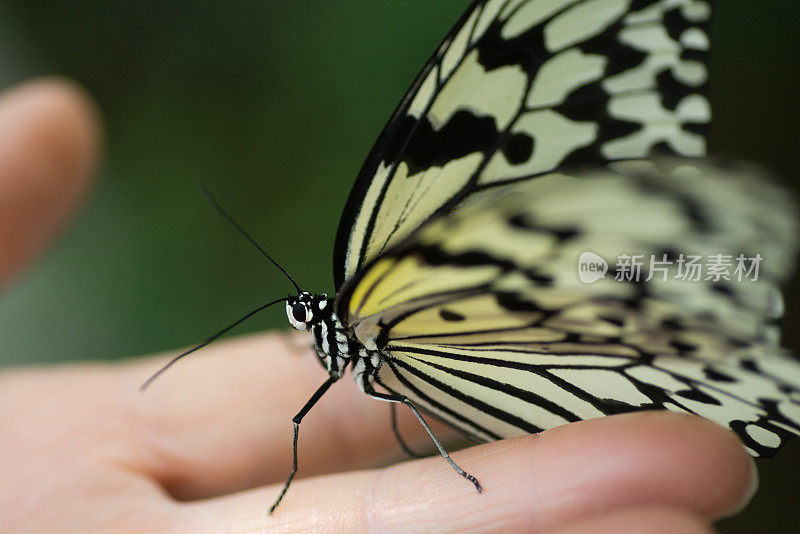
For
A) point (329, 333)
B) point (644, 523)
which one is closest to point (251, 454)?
point (329, 333)

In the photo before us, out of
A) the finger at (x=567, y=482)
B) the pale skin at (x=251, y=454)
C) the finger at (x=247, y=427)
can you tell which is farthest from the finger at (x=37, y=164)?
the finger at (x=567, y=482)

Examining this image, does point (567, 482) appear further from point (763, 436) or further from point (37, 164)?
point (37, 164)

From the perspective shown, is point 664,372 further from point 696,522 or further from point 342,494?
Answer: point 342,494

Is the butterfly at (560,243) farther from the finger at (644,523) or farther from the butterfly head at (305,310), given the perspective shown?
the finger at (644,523)

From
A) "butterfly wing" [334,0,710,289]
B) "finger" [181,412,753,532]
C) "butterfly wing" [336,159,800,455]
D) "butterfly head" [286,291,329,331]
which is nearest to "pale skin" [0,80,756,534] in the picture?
"finger" [181,412,753,532]

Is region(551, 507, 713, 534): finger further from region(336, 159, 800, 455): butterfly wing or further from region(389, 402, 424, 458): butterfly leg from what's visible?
region(389, 402, 424, 458): butterfly leg
